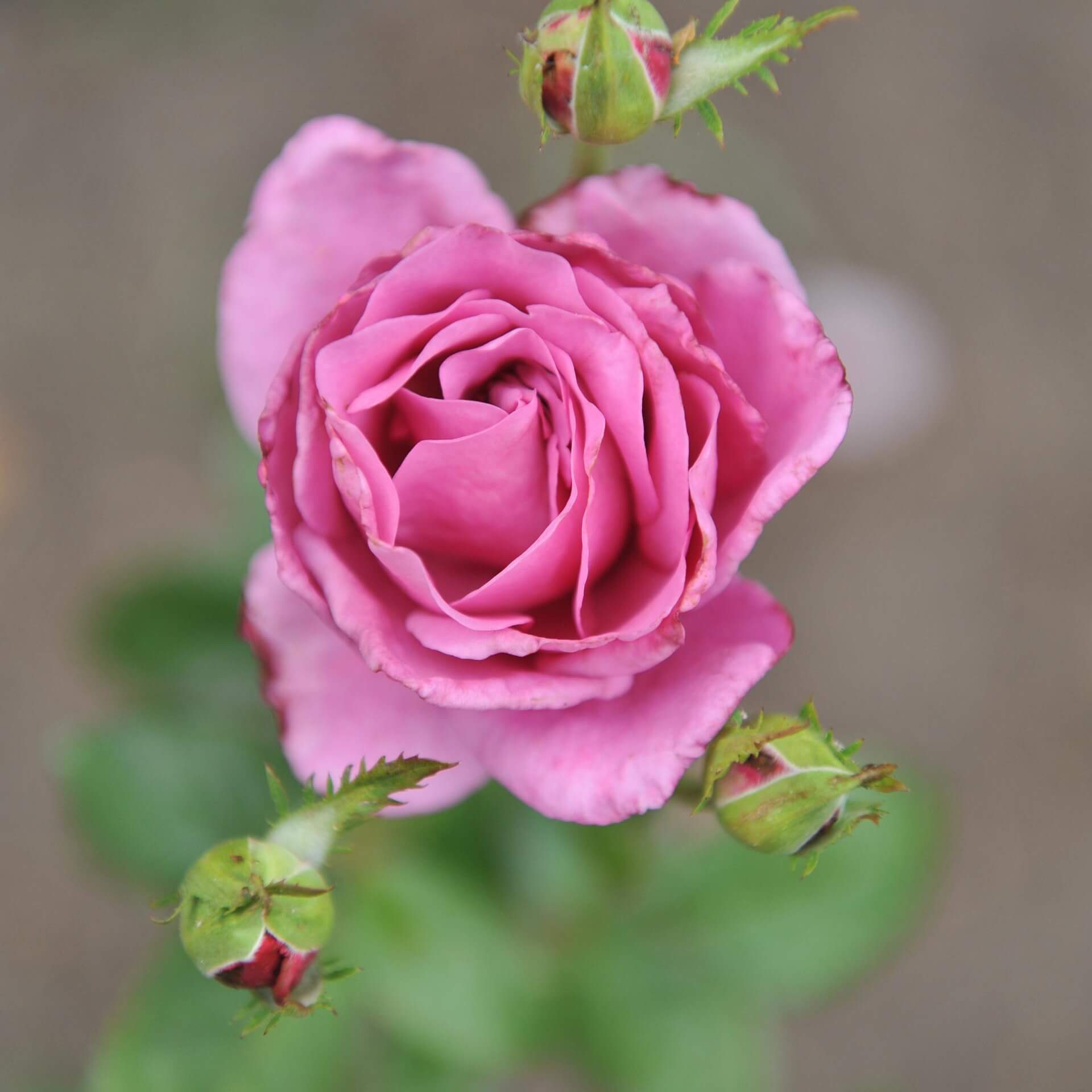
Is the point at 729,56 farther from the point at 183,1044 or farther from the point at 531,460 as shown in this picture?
the point at 183,1044

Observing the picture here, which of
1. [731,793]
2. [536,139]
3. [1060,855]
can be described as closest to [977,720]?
[1060,855]

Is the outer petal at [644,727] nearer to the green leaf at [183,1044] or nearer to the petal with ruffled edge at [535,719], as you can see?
the petal with ruffled edge at [535,719]

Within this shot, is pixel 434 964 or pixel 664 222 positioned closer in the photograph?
pixel 664 222

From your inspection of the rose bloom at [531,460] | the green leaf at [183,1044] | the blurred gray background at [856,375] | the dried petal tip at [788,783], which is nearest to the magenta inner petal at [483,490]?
the rose bloom at [531,460]

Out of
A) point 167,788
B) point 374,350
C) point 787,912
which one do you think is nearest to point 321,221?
point 374,350

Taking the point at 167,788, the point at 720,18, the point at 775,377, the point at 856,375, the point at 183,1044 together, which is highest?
the point at 720,18

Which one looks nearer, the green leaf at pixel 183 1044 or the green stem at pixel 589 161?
Result: the green stem at pixel 589 161
